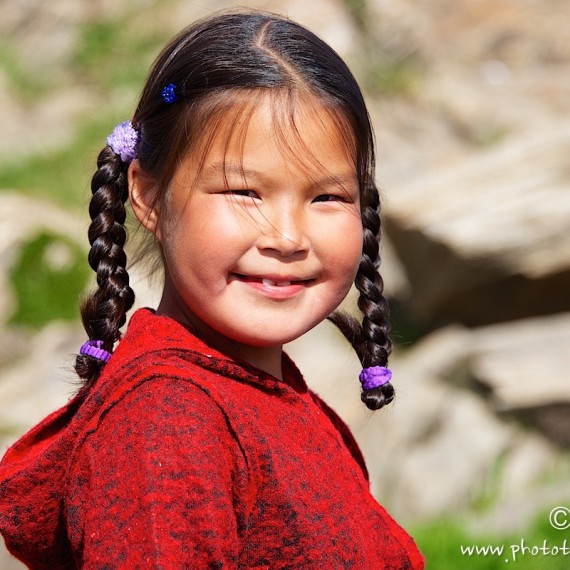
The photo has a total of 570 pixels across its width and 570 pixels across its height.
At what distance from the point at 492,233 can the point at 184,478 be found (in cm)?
441

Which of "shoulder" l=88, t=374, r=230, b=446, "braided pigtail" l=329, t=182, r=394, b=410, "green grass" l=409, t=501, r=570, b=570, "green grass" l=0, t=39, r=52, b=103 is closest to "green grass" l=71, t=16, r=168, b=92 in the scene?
"green grass" l=0, t=39, r=52, b=103

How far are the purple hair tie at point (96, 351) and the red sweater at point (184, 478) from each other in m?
0.09

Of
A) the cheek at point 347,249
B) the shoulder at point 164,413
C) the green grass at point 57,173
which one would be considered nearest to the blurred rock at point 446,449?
the cheek at point 347,249

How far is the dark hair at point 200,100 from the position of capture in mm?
1589

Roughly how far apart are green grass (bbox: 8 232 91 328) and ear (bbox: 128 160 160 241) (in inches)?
174

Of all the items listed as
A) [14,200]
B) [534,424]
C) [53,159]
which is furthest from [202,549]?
[53,159]

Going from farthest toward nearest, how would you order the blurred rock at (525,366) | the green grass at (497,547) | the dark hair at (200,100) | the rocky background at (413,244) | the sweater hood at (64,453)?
1. the blurred rock at (525,366)
2. the rocky background at (413,244)
3. the green grass at (497,547)
4. the dark hair at (200,100)
5. the sweater hood at (64,453)

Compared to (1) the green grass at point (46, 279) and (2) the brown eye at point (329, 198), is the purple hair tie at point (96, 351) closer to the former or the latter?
(2) the brown eye at point (329, 198)

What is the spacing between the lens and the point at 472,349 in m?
4.93

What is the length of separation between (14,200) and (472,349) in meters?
3.31

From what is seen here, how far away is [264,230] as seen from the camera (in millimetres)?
1520

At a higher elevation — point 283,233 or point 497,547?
point 283,233

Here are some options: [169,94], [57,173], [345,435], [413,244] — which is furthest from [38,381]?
[169,94]

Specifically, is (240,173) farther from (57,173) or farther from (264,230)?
(57,173)
